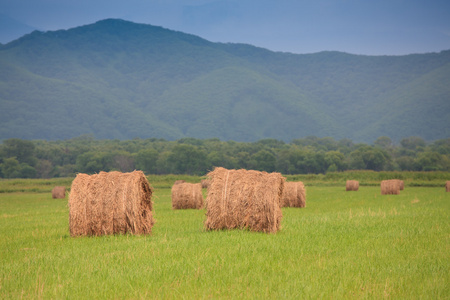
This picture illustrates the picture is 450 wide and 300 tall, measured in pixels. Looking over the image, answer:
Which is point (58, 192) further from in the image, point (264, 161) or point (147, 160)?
point (264, 161)

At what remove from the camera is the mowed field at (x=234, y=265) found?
25.7 ft

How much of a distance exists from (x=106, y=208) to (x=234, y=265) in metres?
5.89

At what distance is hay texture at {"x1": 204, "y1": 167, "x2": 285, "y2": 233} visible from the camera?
47.0 ft

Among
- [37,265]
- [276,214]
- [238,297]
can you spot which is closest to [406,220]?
[276,214]

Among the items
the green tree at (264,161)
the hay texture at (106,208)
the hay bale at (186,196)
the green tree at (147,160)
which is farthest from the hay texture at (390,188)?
the green tree at (147,160)

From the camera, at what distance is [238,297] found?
753cm

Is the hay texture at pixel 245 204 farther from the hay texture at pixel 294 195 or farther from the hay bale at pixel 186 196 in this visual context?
the hay texture at pixel 294 195

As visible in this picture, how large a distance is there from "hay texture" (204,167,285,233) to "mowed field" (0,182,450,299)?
1.46ft

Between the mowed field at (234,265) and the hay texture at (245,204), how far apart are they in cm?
44

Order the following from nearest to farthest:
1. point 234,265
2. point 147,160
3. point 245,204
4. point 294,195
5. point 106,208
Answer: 1. point 234,265
2. point 106,208
3. point 245,204
4. point 294,195
5. point 147,160

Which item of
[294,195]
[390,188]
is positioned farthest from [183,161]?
[294,195]

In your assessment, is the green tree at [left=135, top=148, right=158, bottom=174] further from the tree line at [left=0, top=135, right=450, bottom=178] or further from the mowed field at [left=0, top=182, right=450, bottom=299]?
the mowed field at [left=0, top=182, right=450, bottom=299]

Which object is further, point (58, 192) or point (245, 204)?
point (58, 192)

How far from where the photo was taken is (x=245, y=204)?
14.6m
